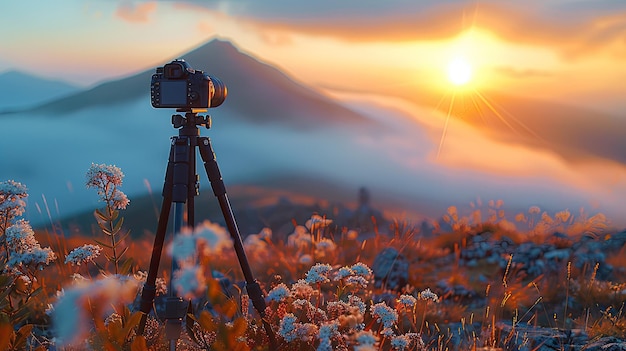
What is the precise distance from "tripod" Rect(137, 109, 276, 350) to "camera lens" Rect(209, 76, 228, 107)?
0.49 feet

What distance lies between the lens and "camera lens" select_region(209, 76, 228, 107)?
15.4 feet

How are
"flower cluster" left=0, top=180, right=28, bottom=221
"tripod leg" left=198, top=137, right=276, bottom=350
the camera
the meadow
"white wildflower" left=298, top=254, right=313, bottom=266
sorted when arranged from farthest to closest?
"white wildflower" left=298, top=254, right=313, bottom=266, "tripod leg" left=198, top=137, right=276, bottom=350, the camera, "flower cluster" left=0, top=180, right=28, bottom=221, the meadow

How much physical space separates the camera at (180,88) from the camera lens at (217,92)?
15 centimetres

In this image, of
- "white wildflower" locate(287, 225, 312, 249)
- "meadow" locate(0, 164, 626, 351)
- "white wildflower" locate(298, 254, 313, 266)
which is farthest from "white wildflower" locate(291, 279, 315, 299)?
"white wildflower" locate(287, 225, 312, 249)

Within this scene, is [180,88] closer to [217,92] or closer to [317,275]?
[217,92]

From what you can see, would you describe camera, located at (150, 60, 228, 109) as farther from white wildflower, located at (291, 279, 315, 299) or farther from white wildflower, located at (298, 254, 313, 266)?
white wildflower, located at (298, 254, 313, 266)

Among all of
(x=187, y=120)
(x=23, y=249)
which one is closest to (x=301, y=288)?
(x=187, y=120)

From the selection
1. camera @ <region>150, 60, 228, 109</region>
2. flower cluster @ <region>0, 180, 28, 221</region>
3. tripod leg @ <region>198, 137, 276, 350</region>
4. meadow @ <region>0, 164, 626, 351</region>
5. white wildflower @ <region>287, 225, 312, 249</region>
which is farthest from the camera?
white wildflower @ <region>287, 225, 312, 249</region>

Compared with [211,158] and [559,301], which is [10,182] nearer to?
[211,158]

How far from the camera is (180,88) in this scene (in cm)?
446

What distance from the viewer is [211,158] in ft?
15.2

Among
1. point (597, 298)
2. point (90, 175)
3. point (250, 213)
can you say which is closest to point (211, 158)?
point (90, 175)

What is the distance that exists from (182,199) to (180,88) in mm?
770

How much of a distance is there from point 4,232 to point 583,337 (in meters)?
4.69
